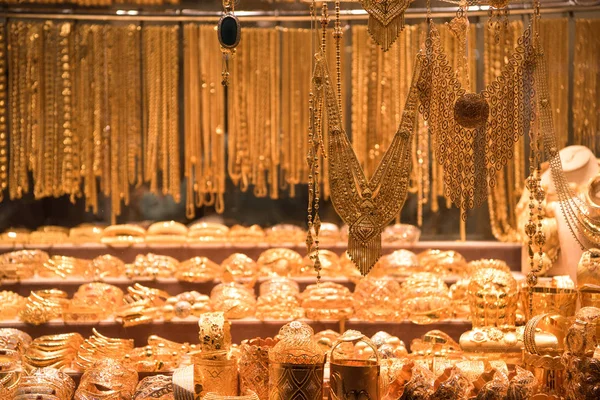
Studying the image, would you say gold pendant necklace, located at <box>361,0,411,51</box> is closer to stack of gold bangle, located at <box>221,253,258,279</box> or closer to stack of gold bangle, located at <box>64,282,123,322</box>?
stack of gold bangle, located at <box>221,253,258,279</box>

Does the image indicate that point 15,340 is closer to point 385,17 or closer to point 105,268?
point 105,268

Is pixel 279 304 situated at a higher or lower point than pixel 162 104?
lower

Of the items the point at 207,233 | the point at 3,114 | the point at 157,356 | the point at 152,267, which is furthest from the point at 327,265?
the point at 3,114

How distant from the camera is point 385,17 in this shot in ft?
9.36

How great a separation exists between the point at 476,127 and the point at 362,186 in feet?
1.40

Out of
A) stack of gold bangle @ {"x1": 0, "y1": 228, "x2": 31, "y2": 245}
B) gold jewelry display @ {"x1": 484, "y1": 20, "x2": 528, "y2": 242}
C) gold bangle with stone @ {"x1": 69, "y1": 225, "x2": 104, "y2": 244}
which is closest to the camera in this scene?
stack of gold bangle @ {"x1": 0, "y1": 228, "x2": 31, "y2": 245}

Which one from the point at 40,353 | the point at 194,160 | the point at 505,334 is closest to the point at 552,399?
the point at 505,334

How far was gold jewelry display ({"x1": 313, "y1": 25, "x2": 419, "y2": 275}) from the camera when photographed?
2930 mm

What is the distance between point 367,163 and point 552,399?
2.31 m

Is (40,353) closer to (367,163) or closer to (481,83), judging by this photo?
(367,163)

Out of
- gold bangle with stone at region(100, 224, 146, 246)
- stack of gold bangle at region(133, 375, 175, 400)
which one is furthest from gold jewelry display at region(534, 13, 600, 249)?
gold bangle with stone at region(100, 224, 146, 246)

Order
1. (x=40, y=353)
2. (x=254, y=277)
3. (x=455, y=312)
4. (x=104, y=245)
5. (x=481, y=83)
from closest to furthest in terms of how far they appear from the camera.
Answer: (x=40, y=353) → (x=455, y=312) → (x=254, y=277) → (x=104, y=245) → (x=481, y=83)

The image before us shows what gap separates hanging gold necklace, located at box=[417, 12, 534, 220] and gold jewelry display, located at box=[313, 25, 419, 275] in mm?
111

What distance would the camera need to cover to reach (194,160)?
499 cm
